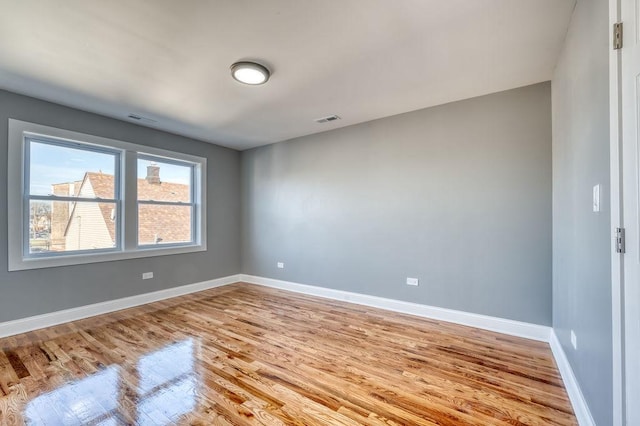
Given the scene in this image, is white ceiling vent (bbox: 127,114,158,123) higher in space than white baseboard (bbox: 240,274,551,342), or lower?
higher

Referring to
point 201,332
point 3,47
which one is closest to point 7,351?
point 201,332

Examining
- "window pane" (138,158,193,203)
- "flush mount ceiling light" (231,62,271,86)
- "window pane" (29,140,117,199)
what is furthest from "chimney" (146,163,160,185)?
"flush mount ceiling light" (231,62,271,86)

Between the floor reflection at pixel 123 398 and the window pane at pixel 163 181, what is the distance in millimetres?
2687

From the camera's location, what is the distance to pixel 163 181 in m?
4.39

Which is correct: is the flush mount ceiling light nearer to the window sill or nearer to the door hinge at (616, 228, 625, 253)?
the door hinge at (616, 228, 625, 253)

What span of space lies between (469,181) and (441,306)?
153cm

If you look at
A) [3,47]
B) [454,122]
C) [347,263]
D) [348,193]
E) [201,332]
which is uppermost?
[3,47]

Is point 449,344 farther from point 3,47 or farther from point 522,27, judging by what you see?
point 3,47

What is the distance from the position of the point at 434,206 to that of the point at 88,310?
180 inches

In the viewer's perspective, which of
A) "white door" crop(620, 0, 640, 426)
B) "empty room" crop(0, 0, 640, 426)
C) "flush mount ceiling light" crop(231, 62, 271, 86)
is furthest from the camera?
"flush mount ceiling light" crop(231, 62, 271, 86)

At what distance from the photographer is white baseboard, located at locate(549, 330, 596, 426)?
1.53 metres

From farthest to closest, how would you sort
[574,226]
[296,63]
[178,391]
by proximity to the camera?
1. [296,63]
2. [178,391]
3. [574,226]

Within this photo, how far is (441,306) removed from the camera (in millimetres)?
3275

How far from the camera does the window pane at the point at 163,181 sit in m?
4.12
